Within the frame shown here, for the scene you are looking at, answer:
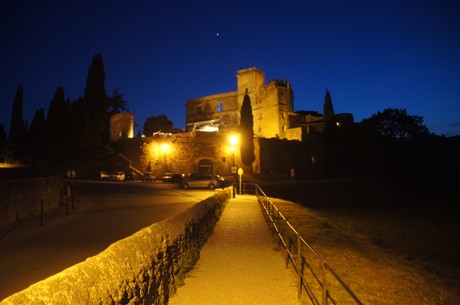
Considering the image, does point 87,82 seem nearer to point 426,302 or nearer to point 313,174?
point 313,174

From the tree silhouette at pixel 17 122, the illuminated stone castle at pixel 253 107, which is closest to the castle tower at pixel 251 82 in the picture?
the illuminated stone castle at pixel 253 107

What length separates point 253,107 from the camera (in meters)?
66.7

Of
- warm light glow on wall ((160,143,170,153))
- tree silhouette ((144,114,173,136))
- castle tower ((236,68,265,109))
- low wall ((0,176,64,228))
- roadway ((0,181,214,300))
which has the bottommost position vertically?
roadway ((0,181,214,300))

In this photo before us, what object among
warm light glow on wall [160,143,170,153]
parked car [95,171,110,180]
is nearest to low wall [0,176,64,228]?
parked car [95,171,110,180]

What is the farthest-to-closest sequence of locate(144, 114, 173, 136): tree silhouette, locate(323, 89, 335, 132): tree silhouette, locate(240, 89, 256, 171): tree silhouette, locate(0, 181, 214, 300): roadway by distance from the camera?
locate(144, 114, 173, 136): tree silhouette → locate(323, 89, 335, 132): tree silhouette → locate(240, 89, 256, 171): tree silhouette → locate(0, 181, 214, 300): roadway

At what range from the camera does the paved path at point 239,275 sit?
21.0ft

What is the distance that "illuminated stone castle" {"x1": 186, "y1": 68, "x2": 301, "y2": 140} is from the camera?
61656mm

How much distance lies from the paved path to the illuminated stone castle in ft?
158

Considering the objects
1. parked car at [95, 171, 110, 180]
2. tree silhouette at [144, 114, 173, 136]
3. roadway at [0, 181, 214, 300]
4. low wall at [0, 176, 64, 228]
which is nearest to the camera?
roadway at [0, 181, 214, 300]

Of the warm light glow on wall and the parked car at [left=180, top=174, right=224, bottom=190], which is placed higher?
the warm light glow on wall

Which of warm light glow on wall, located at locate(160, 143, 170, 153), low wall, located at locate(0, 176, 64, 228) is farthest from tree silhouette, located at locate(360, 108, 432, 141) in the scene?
low wall, located at locate(0, 176, 64, 228)

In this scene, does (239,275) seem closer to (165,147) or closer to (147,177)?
(147,177)

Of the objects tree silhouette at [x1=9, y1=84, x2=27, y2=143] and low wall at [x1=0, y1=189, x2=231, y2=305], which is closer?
low wall at [x1=0, y1=189, x2=231, y2=305]

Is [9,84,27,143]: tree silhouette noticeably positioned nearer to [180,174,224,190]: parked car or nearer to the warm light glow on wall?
the warm light glow on wall
